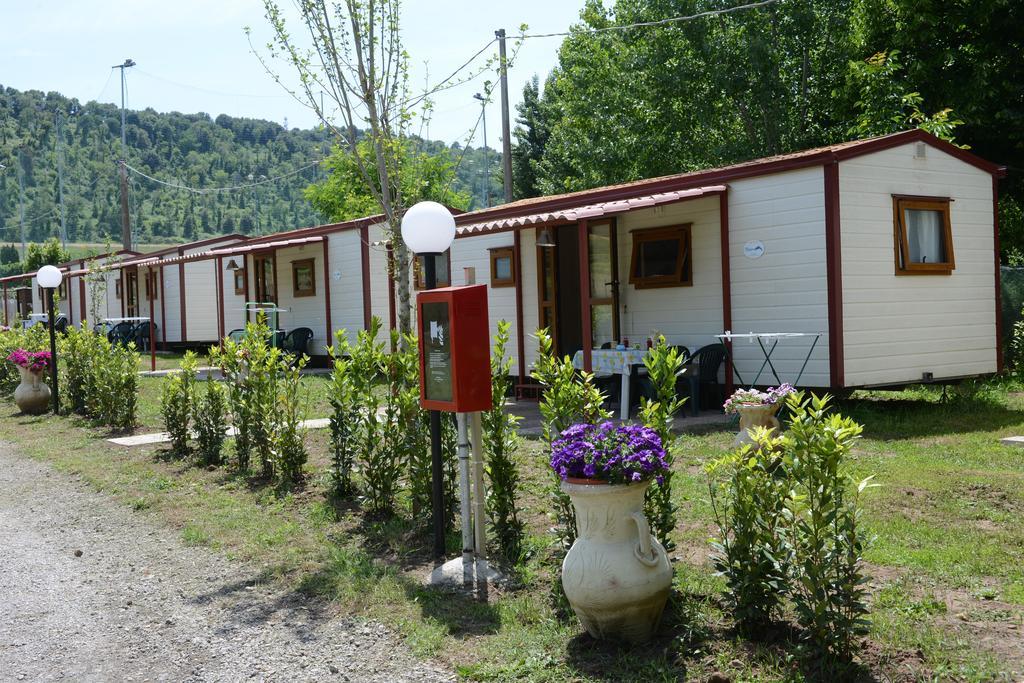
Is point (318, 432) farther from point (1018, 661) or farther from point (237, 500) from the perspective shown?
point (1018, 661)

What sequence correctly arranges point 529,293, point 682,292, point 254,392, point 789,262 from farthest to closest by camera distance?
point 529,293 < point 682,292 < point 789,262 < point 254,392

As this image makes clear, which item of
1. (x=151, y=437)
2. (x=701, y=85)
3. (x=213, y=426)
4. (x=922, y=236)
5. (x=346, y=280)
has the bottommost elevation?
(x=151, y=437)

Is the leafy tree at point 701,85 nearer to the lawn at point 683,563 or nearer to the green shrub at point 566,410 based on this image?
the lawn at point 683,563

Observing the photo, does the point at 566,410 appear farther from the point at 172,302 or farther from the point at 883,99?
the point at 172,302

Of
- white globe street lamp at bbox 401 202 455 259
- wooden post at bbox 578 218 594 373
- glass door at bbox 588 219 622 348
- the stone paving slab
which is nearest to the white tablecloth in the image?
wooden post at bbox 578 218 594 373

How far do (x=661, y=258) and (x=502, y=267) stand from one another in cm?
251

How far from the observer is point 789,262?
31.4 ft

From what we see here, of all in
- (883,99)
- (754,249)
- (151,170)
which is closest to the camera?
(754,249)

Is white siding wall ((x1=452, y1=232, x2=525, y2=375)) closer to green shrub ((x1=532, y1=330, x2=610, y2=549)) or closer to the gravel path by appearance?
the gravel path

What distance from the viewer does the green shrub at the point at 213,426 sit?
8188 millimetres

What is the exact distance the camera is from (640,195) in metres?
11.0

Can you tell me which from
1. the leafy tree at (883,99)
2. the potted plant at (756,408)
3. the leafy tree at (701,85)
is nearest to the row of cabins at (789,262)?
the potted plant at (756,408)

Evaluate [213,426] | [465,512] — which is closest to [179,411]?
[213,426]

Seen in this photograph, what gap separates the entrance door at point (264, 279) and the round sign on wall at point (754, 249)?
38.7 feet
